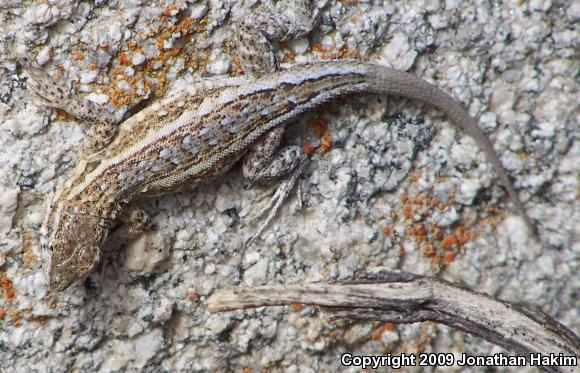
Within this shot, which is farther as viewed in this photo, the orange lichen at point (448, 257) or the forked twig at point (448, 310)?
the orange lichen at point (448, 257)

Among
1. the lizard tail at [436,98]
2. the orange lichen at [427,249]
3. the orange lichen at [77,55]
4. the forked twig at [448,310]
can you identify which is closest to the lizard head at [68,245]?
the orange lichen at [77,55]

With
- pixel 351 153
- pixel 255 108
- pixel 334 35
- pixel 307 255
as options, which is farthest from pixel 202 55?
pixel 307 255

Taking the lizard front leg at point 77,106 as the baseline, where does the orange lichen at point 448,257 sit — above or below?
below

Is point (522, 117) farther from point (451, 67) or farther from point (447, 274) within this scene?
point (447, 274)

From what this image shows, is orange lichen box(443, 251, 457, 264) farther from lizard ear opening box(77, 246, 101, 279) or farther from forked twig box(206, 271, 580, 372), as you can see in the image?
lizard ear opening box(77, 246, 101, 279)

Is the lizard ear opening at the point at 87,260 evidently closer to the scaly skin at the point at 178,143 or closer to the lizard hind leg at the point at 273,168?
the scaly skin at the point at 178,143

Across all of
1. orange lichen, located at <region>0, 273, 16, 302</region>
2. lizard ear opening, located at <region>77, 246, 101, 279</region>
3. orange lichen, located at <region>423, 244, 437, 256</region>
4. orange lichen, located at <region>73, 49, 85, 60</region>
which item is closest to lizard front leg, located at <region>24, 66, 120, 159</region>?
orange lichen, located at <region>73, 49, 85, 60</region>

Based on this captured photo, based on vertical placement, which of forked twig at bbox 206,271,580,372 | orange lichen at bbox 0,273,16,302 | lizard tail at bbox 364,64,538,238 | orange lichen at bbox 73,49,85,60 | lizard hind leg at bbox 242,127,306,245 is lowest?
orange lichen at bbox 0,273,16,302
